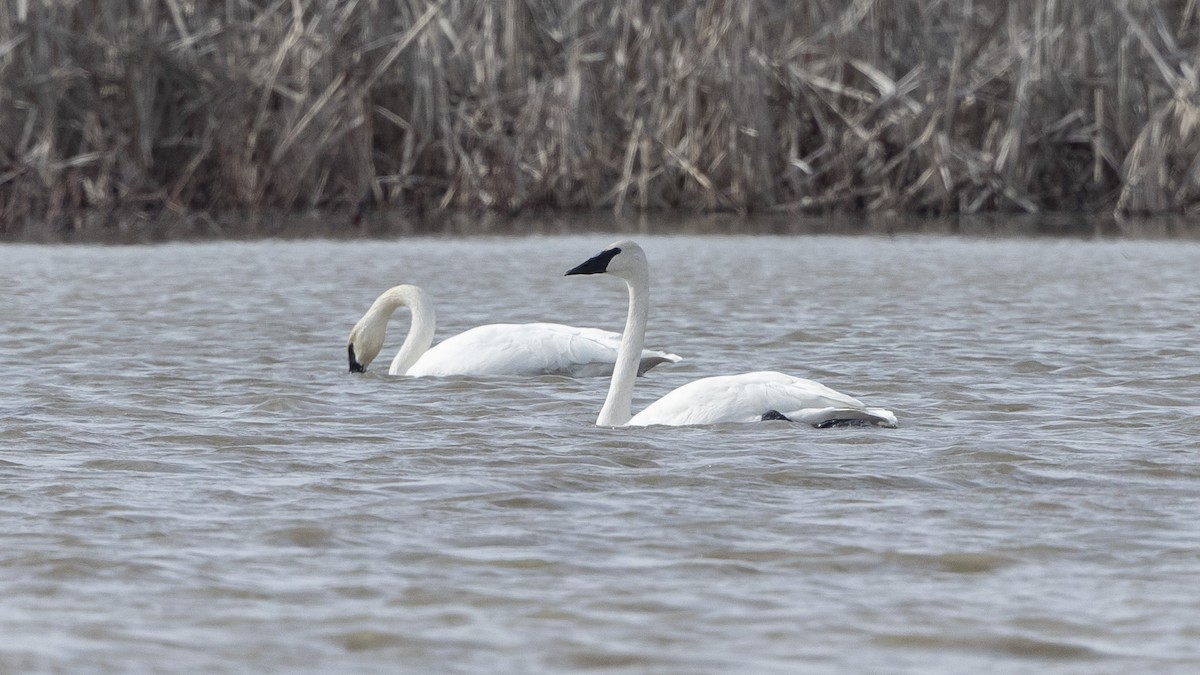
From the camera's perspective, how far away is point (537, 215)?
19.0 metres

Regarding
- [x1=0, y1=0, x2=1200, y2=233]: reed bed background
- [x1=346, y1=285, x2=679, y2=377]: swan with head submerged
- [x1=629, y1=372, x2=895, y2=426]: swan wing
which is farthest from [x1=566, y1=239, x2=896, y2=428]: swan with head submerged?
[x1=0, y1=0, x2=1200, y2=233]: reed bed background

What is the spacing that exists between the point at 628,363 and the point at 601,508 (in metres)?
1.66

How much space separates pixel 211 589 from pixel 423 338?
198 inches

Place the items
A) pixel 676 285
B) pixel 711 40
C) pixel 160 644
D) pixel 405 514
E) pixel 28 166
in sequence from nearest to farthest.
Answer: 1. pixel 160 644
2. pixel 405 514
3. pixel 676 285
4. pixel 28 166
5. pixel 711 40

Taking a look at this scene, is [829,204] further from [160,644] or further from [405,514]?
[160,644]

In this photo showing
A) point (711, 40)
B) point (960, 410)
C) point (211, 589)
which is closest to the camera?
point (211, 589)

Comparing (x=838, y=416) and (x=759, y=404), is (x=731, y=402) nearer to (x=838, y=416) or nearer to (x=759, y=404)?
(x=759, y=404)

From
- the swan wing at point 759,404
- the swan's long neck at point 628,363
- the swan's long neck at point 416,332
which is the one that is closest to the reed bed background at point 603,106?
the swan's long neck at point 416,332

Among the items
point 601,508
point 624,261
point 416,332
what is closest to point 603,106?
point 416,332

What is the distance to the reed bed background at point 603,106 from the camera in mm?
17609

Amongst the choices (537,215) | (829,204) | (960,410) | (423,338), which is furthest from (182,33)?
(960,410)

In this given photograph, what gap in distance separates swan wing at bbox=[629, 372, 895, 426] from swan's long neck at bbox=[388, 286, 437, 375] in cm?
268

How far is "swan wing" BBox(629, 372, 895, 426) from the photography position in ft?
21.0

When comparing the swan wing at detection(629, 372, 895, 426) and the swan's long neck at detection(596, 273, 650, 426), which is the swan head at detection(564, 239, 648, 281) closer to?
the swan's long neck at detection(596, 273, 650, 426)
